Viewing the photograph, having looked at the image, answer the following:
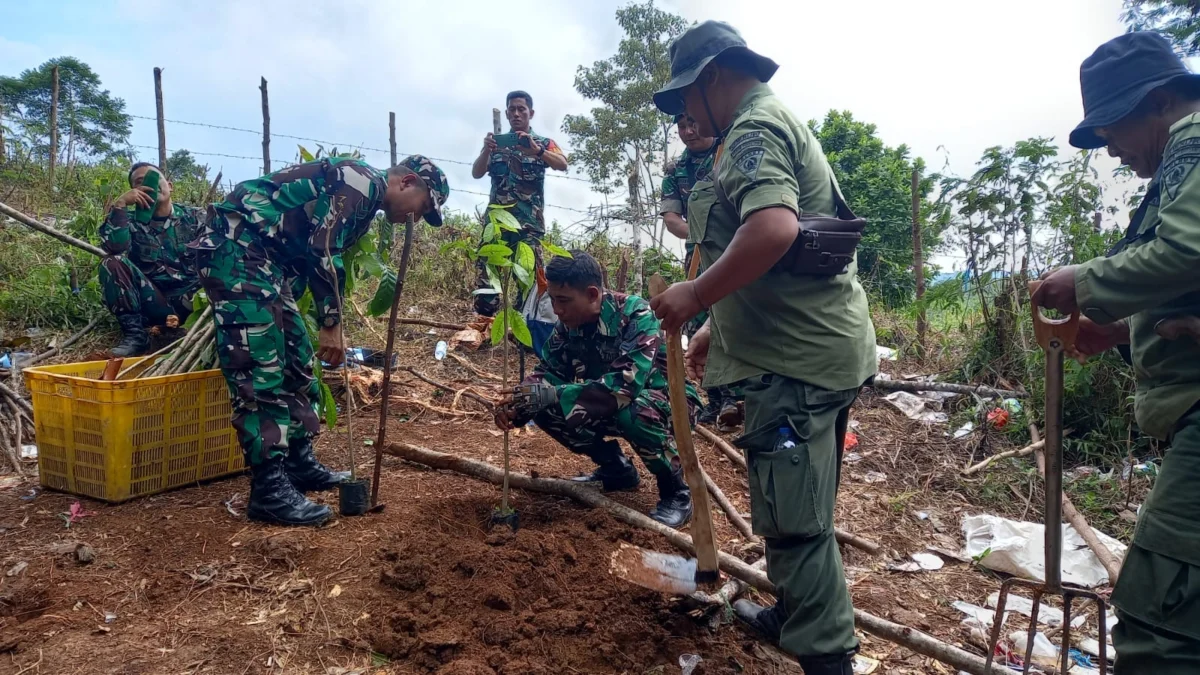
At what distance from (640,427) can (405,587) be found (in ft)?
4.09

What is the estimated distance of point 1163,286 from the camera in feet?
5.01

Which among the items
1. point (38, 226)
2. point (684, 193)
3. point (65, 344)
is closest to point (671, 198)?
point (684, 193)

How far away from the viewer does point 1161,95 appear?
1.76 meters

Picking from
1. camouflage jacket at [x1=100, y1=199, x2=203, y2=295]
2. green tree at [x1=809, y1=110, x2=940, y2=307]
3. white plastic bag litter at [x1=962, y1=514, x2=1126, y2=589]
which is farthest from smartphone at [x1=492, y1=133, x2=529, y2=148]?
green tree at [x1=809, y1=110, x2=940, y2=307]

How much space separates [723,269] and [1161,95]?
1.22 metres

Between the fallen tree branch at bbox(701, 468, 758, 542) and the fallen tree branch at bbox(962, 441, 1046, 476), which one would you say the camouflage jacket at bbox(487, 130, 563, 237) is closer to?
the fallen tree branch at bbox(701, 468, 758, 542)

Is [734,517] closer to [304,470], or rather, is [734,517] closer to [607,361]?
[607,361]

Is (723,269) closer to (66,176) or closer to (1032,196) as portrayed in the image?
(1032,196)

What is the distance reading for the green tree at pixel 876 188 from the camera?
12062mm

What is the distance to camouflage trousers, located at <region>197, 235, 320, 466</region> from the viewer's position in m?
3.08

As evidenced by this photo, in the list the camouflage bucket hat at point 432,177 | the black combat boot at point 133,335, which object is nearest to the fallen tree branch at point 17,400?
the black combat boot at point 133,335

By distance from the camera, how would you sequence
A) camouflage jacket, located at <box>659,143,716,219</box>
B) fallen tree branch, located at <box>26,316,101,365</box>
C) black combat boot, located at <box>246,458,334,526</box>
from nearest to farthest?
black combat boot, located at <box>246,458,334,526</box>, camouflage jacket, located at <box>659,143,716,219</box>, fallen tree branch, located at <box>26,316,101,365</box>

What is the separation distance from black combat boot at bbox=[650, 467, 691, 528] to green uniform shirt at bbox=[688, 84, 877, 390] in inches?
52.7

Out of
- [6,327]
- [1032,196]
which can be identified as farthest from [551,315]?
[6,327]
